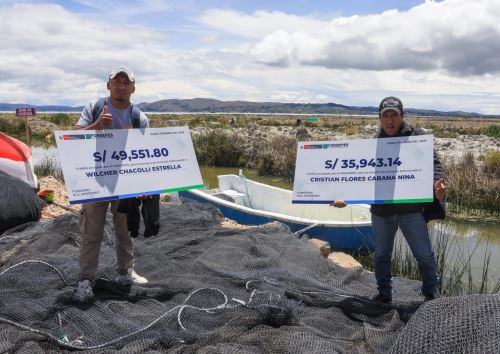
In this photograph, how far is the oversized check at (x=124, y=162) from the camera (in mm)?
3941

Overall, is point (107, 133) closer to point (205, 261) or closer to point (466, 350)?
point (205, 261)

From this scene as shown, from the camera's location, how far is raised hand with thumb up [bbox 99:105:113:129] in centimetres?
397

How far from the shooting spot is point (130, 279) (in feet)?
14.7

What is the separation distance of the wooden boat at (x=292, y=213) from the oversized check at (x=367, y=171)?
9.43ft

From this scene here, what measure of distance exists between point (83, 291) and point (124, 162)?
1143mm

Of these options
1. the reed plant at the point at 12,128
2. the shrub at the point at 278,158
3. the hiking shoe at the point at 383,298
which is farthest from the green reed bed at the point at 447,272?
the reed plant at the point at 12,128

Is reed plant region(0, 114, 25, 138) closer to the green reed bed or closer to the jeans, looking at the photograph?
the green reed bed

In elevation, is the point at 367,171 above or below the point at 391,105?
below

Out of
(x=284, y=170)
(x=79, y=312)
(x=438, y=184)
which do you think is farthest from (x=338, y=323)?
(x=284, y=170)

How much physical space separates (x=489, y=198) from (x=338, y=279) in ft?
26.8

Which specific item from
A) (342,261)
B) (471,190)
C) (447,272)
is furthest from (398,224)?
(471,190)

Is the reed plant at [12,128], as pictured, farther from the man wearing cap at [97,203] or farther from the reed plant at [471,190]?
the man wearing cap at [97,203]

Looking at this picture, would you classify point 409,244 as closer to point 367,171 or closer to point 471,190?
point 367,171

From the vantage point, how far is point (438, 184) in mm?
3982
